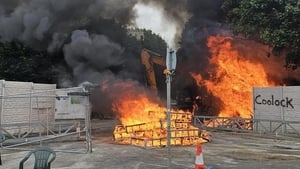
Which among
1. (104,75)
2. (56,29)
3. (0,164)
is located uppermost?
(56,29)

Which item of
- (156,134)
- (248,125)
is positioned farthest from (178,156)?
(248,125)

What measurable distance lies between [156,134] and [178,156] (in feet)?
10.7

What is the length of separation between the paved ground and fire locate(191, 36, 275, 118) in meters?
7.39

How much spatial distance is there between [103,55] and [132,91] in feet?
9.40

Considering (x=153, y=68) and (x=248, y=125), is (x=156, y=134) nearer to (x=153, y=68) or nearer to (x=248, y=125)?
(x=153, y=68)

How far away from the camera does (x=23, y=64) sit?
73.0ft

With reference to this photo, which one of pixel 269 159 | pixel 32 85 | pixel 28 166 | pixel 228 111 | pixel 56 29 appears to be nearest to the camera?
pixel 28 166

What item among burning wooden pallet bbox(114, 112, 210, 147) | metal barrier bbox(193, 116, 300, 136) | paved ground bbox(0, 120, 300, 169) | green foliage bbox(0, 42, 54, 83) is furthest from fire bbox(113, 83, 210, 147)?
green foliage bbox(0, 42, 54, 83)

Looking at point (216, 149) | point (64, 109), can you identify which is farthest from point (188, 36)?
point (216, 149)

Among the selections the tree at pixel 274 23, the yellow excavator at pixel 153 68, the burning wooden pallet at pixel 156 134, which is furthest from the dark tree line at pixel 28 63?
the burning wooden pallet at pixel 156 134

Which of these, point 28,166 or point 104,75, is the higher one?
point 104,75

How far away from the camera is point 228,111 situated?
75.0 ft

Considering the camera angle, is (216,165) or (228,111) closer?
(216,165)

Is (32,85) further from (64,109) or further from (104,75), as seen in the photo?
(104,75)
